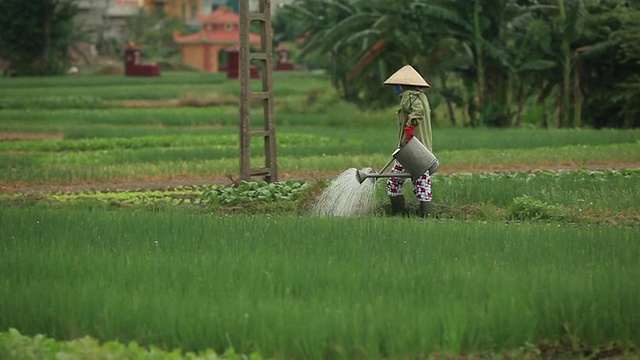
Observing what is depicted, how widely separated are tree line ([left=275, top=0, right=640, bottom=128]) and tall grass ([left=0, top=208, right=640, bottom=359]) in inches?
624

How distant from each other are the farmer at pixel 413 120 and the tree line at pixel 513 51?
43.9 feet

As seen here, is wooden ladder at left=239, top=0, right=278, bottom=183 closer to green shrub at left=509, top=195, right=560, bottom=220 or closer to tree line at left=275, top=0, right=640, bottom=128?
green shrub at left=509, top=195, right=560, bottom=220

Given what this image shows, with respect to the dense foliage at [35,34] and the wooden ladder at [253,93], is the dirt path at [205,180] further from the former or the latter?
the dense foliage at [35,34]

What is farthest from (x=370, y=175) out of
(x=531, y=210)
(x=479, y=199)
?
(x=479, y=199)

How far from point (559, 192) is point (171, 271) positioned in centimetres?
551

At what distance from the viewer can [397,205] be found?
11258mm

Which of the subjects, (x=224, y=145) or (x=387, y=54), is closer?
(x=224, y=145)

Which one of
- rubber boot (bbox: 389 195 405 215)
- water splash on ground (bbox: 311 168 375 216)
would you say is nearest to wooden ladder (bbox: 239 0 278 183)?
water splash on ground (bbox: 311 168 375 216)

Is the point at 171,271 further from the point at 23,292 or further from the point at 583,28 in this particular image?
the point at 583,28

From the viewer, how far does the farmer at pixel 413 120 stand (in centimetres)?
1087

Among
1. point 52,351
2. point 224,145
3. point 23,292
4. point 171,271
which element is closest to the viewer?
point 52,351

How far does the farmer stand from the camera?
1087cm

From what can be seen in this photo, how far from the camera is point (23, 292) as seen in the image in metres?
6.96

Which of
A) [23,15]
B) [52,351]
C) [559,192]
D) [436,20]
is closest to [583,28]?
[436,20]
